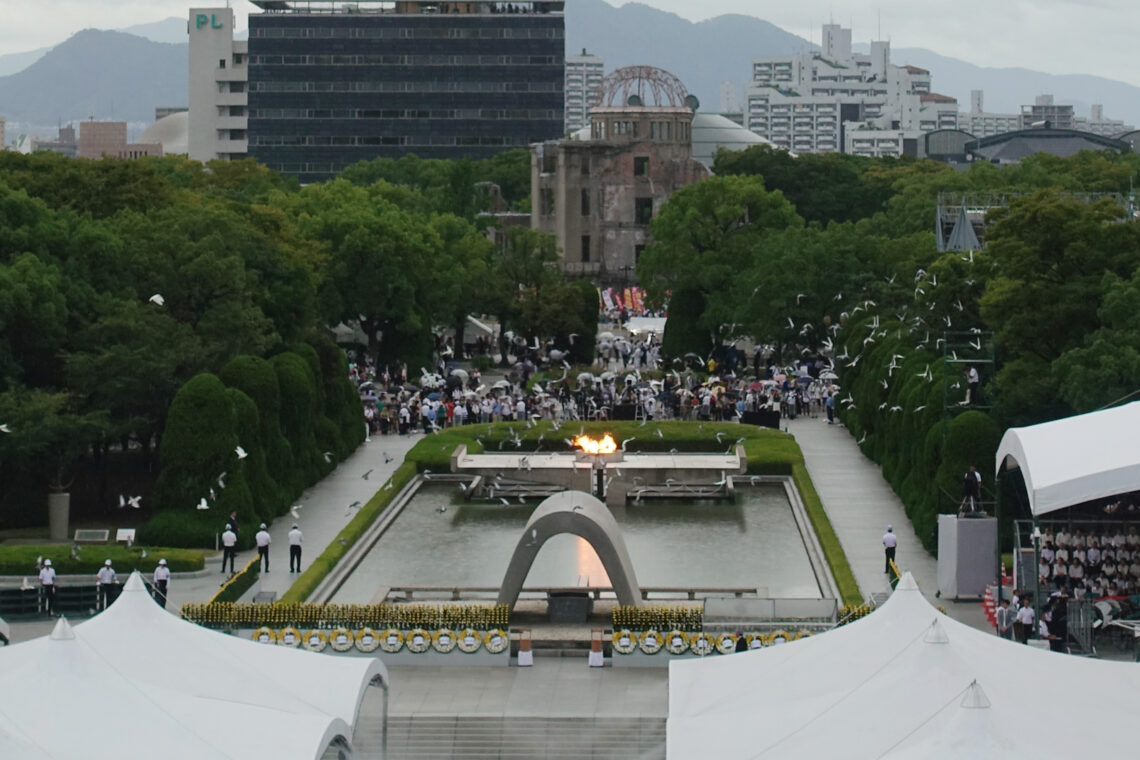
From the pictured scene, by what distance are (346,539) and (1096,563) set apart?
17659mm

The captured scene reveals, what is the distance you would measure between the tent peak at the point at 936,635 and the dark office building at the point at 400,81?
165 metres

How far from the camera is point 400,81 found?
634 feet

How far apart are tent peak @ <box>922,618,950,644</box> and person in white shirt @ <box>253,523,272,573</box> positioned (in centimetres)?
2095

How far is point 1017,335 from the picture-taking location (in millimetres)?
51156

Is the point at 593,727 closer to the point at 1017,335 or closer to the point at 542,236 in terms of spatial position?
the point at 1017,335

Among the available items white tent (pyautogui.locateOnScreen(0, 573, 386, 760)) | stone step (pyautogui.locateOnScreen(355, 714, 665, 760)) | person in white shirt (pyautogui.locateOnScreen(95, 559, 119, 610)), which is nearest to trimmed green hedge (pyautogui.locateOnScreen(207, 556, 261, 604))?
person in white shirt (pyautogui.locateOnScreen(95, 559, 119, 610))

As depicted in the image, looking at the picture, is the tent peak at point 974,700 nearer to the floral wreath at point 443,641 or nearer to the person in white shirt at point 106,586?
the floral wreath at point 443,641

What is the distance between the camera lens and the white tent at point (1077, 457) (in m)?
36.2

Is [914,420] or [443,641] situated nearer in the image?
[443,641]

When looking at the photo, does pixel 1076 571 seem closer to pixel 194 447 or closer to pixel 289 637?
pixel 289 637

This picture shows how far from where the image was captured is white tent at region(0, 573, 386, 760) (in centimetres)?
2509

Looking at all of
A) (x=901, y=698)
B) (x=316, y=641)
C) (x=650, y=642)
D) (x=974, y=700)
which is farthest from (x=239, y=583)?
(x=974, y=700)

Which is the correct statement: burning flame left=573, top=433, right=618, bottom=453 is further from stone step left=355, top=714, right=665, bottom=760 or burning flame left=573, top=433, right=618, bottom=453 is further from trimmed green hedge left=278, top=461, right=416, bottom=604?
stone step left=355, top=714, right=665, bottom=760

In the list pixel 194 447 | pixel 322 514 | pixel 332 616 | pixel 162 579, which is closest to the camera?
pixel 332 616
